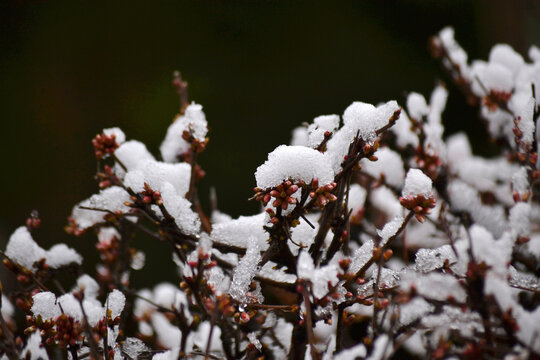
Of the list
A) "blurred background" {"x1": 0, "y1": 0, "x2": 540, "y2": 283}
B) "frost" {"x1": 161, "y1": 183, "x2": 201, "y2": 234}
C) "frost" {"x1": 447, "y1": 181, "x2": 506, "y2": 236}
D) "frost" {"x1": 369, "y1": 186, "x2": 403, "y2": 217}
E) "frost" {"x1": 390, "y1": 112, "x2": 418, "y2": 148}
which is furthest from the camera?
"blurred background" {"x1": 0, "y1": 0, "x2": 540, "y2": 283}

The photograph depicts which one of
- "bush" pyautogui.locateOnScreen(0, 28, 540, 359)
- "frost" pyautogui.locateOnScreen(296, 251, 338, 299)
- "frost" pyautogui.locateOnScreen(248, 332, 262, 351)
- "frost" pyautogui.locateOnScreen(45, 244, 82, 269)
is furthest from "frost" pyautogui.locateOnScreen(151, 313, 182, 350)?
"frost" pyautogui.locateOnScreen(296, 251, 338, 299)

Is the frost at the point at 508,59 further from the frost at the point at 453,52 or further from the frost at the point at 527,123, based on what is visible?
the frost at the point at 527,123

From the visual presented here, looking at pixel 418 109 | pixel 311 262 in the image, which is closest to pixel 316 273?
pixel 311 262

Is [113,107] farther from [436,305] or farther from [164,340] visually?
[436,305]

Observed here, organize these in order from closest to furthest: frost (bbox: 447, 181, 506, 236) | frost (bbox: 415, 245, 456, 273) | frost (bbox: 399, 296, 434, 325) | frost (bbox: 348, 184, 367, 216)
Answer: frost (bbox: 399, 296, 434, 325) → frost (bbox: 415, 245, 456, 273) → frost (bbox: 447, 181, 506, 236) → frost (bbox: 348, 184, 367, 216)

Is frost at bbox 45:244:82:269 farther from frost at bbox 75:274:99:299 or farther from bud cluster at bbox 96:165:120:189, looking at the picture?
bud cluster at bbox 96:165:120:189

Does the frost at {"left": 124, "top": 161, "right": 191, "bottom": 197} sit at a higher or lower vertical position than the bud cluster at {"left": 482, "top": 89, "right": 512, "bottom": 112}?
lower

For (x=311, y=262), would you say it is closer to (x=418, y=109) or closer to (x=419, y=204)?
(x=419, y=204)
